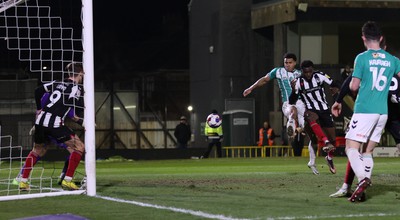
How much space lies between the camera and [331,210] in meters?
9.74

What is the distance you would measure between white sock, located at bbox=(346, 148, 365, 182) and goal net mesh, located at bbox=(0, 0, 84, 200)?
171 inches

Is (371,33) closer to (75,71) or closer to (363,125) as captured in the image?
(363,125)

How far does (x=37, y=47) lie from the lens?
38.5m

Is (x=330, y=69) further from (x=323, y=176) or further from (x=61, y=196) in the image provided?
(x=61, y=196)

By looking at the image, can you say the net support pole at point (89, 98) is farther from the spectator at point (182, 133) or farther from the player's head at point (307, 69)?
the spectator at point (182, 133)

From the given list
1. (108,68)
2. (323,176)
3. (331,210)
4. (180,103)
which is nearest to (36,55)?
(108,68)

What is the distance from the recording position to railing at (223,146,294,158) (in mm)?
39000

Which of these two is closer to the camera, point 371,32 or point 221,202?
point 221,202

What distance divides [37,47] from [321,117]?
76.3 feet

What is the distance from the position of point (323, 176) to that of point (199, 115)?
96.4 ft

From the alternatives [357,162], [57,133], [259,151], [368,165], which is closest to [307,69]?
[57,133]

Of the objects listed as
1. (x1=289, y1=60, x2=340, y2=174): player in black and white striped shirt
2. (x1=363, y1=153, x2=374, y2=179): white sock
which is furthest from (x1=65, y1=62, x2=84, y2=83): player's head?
(x1=363, y1=153, x2=374, y2=179): white sock

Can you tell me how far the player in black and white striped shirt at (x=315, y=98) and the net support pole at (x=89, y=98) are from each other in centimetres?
520

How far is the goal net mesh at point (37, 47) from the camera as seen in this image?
46.9 feet
